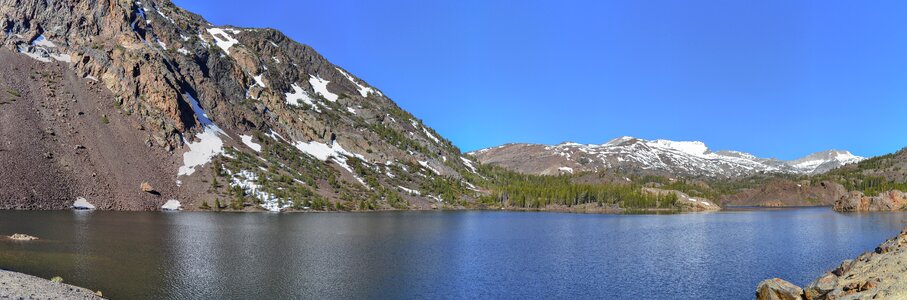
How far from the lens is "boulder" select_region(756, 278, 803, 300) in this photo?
43.0 metres

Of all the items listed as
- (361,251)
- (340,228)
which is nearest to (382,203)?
(340,228)

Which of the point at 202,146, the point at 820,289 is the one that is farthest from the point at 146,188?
the point at 820,289

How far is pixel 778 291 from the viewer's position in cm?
4375

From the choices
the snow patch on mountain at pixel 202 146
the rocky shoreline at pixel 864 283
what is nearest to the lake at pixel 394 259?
the rocky shoreline at pixel 864 283

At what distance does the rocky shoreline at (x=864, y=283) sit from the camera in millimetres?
34656

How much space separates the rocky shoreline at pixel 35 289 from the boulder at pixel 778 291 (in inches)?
1877

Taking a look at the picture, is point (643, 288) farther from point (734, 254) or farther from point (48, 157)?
point (48, 157)

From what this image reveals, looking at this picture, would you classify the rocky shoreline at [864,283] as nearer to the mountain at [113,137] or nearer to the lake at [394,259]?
the lake at [394,259]

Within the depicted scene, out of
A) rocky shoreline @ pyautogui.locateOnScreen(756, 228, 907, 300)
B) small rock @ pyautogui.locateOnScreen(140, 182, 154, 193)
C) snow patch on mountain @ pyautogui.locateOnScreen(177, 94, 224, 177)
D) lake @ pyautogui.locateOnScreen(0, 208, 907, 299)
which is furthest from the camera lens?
snow patch on mountain @ pyautogui.locateOnScreen(177, 94, 224, 177)

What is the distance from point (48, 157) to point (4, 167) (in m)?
10.7

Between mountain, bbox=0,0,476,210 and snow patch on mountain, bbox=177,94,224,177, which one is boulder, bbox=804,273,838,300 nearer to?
mountain, bbox=0,0,476,210

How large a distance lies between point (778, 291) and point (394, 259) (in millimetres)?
39722

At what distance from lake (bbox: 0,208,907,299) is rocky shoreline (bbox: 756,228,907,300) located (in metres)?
6.70

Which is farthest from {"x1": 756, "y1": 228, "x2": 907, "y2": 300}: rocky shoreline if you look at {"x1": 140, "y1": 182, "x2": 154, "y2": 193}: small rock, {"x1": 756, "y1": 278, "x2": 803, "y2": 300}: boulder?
{"x1": 140, "y1": 182, "x2": 154, "y2": 193}: small rock
